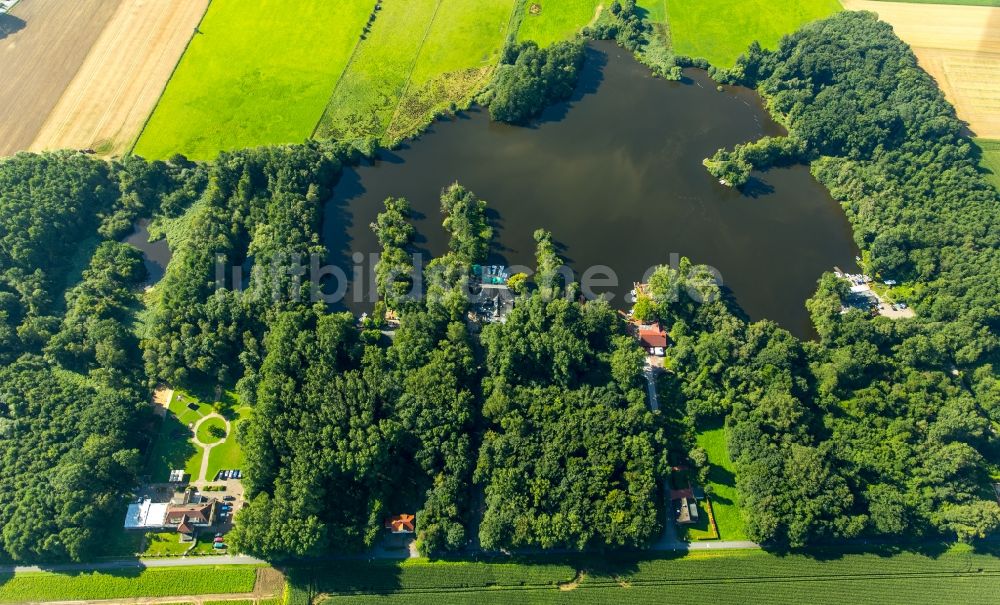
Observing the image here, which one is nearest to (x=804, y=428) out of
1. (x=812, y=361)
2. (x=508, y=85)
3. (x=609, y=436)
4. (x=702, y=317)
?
(x=812, y=361)

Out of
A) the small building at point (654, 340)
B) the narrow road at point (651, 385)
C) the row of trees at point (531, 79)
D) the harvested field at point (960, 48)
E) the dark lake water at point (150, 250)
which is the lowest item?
the narrow road at point (651, 385)

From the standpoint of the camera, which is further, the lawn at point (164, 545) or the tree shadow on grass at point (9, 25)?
the tree shadow on grass at point (9, 25)

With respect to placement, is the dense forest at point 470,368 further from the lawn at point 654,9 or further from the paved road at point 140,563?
the lawn at point 654,9

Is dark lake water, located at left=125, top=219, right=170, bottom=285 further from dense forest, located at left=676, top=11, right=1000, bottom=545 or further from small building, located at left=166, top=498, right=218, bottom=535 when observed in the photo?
dense forest, located at left=676, top=11, right=1000, bottom=545

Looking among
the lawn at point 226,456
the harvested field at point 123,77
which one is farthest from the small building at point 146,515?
the harvested field at point 123,77

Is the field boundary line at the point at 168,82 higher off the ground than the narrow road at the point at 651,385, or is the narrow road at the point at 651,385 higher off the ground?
the field boundary line at the point at 168,82

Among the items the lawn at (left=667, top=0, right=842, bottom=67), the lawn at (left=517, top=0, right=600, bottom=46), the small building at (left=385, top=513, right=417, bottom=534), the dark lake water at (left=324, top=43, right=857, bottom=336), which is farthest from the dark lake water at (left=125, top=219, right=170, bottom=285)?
the lawn at (left=667, top=0, right=842, bottom=67)
